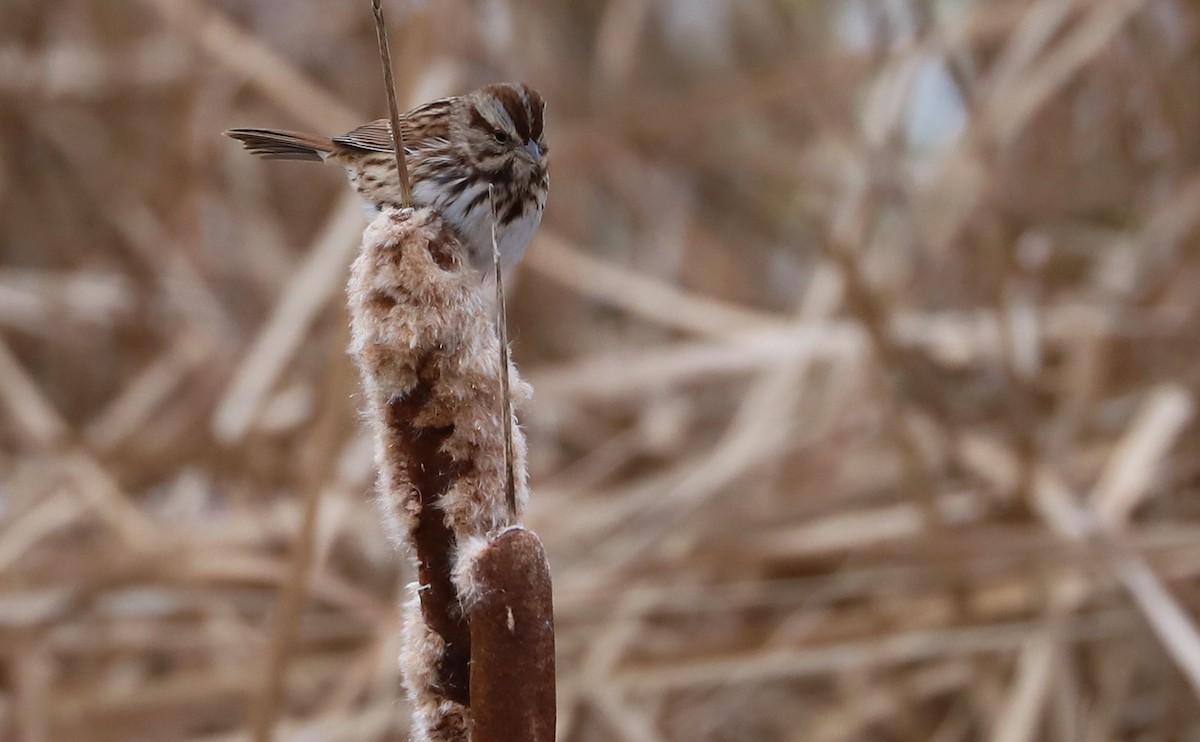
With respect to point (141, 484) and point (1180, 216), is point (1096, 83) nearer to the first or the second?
point (1180, 216)

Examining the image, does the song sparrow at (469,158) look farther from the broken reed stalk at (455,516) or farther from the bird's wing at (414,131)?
the broken reed stalk at (455,516)

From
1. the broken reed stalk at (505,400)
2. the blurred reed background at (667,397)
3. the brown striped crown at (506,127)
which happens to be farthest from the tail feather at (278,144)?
the broken reed stalk at (505,400)

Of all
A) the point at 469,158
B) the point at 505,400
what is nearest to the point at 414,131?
the point at 469,158

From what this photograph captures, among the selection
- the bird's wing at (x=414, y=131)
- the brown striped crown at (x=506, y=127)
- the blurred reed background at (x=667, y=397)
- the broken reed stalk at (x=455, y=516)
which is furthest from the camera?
the blurred reed background at (x=667, y=397)

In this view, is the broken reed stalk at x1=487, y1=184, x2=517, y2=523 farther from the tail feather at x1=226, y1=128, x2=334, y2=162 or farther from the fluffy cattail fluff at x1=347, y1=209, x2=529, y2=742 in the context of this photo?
the tail feather at x1=226, y1=128, x2=334, y2=162

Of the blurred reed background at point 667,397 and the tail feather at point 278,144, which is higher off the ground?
the blurred reed background at point 667,397

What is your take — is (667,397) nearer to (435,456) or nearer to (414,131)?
(414,131)

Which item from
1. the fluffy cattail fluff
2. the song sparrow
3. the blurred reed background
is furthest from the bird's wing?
the fluffy cattail fluff

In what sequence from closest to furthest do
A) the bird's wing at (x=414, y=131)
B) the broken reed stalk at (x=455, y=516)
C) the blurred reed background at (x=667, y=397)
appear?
the broken reed stalk at (x=455, y=516), the bird's wing at (x=414, y=131), the blurred reed background at (x=667, y=397)
